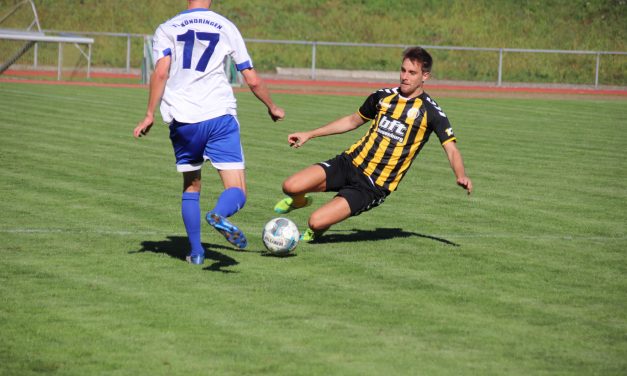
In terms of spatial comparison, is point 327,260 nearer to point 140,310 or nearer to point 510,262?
point 510,262

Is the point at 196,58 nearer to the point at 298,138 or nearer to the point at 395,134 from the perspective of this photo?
the point at 298,138

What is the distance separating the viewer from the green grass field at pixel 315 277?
5.62 m

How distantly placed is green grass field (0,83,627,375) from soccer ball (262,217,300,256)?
10 cm

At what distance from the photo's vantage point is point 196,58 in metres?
7.76

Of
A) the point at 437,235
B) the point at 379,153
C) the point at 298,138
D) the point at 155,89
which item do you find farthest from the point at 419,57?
the point at 155,89

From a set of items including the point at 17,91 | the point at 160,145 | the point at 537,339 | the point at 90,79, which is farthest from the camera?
the point at 90,79

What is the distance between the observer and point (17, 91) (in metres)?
26.8

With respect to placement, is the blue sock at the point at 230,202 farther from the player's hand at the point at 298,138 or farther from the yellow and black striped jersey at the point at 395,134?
the yellow and black striped jersey at the point at 395,134

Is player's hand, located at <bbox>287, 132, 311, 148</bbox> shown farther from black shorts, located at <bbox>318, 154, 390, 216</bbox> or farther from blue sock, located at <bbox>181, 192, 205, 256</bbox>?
blue sock, located at <bbox>181, 192, 205, 256</bbox>

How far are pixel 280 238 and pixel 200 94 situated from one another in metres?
1.36

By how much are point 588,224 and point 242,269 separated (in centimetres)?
427

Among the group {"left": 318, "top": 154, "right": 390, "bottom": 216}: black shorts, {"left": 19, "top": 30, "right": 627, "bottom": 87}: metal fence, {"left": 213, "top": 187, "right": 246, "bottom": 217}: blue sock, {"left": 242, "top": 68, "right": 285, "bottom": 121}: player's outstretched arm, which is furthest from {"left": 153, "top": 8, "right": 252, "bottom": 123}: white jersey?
{"left": 19, "top": 30, "right": 627, "bottom": 87}: metal fence

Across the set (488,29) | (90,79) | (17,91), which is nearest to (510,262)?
(17,91)

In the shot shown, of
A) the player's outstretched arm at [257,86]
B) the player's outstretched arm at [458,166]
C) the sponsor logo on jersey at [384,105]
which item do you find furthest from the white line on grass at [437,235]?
the player's outstretched arm at [257,86]
